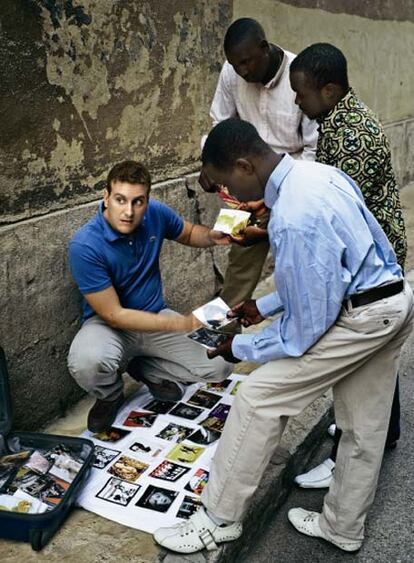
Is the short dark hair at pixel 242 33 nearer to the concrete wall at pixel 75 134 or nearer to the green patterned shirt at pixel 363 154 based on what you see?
the concrete wall at pixel 75 134

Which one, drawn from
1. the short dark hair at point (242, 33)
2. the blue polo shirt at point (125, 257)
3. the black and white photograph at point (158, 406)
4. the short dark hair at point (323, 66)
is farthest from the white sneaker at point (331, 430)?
the short dark hair at point (242, 33)

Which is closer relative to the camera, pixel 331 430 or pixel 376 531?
pixel 376 531

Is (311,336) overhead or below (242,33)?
below

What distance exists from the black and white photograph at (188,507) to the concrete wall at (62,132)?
0.99 metres

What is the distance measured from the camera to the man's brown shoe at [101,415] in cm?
294

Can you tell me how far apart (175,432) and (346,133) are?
1.57 m

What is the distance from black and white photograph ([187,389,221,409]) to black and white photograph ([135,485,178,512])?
28.2 inches

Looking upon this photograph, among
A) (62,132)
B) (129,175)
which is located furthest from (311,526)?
(62,132)

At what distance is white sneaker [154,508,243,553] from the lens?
2.21 metres

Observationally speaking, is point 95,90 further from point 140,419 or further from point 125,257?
point 140,419

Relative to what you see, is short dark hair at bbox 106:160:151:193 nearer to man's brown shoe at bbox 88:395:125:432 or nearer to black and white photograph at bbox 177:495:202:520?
man's brown shoe at bbox 88:395:125:432

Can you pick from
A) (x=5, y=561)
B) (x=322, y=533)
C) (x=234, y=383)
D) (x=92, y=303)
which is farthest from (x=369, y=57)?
(x=5, y=561)

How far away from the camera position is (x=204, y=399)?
3.28 m

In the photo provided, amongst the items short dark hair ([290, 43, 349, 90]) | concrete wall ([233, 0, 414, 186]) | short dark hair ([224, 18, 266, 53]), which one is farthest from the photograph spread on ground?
concrete wall ([233, 0, 414, 186])
